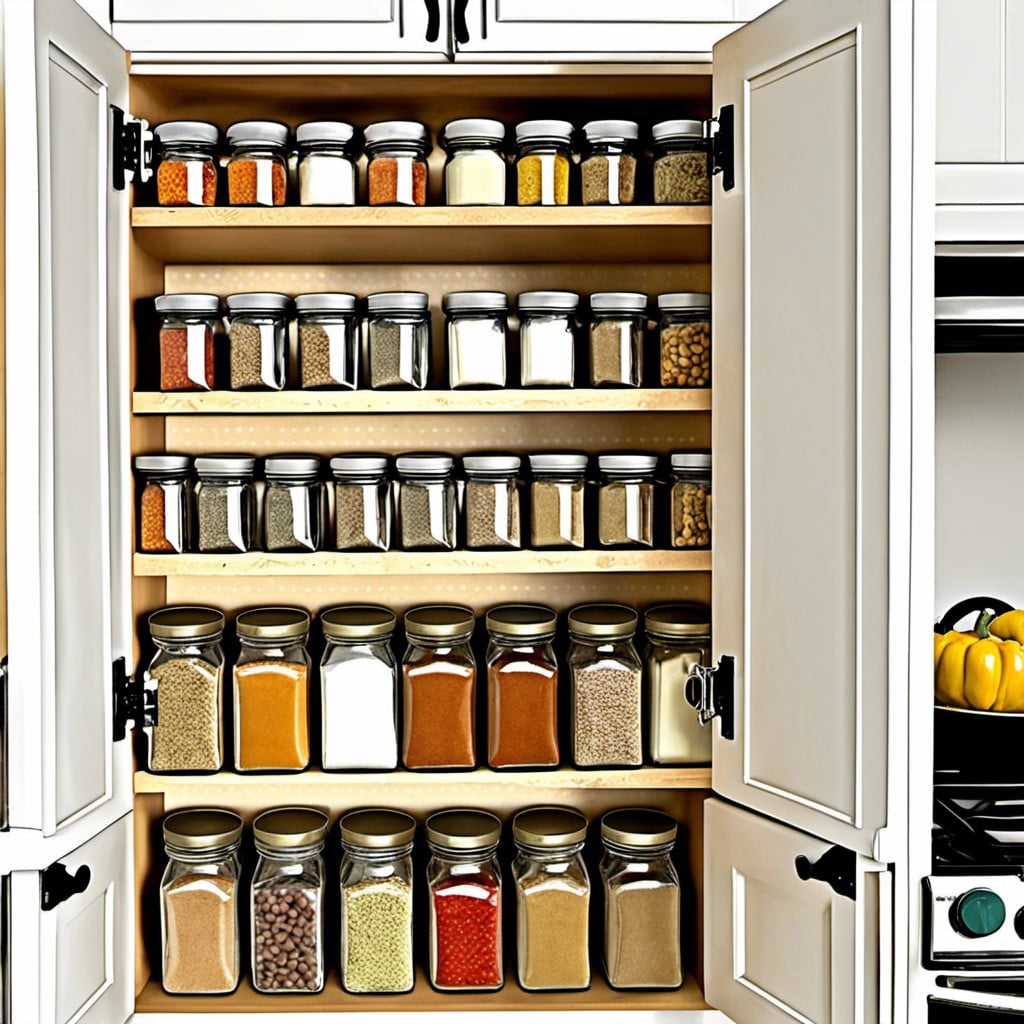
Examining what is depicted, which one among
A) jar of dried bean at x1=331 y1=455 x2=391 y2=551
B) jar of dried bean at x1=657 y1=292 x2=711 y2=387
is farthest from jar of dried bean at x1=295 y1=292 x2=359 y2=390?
jar of dried bean at x1=657 y1=292 x2=711 y2=387

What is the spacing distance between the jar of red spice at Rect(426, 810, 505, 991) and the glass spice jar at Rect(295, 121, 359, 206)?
→ 2.80 ft

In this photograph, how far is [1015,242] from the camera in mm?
1398

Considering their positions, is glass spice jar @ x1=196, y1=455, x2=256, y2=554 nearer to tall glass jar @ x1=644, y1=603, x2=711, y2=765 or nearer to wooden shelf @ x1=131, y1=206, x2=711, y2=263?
wooden shelf @ x1=131, y1=206, x2=711, y2=263

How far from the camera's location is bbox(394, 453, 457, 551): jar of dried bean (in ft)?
4.81

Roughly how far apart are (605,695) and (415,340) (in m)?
0.54

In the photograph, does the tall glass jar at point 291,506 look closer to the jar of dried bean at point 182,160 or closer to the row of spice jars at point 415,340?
the row of spice jars at point 415,340

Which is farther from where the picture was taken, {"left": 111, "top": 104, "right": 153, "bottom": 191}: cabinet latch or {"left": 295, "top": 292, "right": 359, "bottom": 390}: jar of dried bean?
{"left": 295, "top": 292, "right": 359, "bottom": 390}: jar of dried bean

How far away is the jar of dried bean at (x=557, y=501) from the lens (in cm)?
147

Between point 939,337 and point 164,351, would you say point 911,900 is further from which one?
point 164,351

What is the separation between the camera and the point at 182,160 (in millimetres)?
1438

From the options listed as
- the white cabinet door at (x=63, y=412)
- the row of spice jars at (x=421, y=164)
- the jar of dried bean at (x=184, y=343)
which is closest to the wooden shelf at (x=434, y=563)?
the white cabinet door at (x=63, y=412)

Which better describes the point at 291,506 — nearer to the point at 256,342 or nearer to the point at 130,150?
the point at 256,342

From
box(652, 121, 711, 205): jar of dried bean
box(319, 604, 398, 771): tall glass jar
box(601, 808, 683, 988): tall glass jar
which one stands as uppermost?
box(652, 121, 711, 205): jar of dried bean

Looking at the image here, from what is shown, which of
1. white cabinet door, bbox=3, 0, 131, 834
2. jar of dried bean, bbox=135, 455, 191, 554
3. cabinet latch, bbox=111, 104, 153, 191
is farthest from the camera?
jar of dried bean, bbox=135, 455, 191, 554
